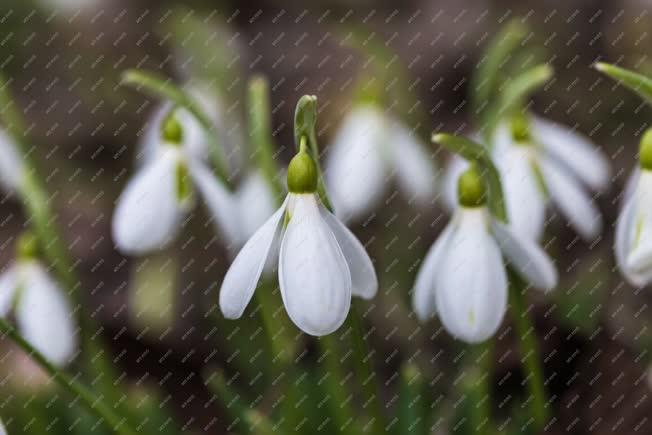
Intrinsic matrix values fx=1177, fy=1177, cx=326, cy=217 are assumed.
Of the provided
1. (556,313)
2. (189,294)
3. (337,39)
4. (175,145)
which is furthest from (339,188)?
(337,39)

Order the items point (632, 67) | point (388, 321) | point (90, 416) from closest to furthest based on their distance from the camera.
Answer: point (90, 416)
point (388, 321)
point (632, 67)

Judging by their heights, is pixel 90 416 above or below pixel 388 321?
above

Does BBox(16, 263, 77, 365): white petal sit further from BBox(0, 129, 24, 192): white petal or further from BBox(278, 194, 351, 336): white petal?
BBox(278, 194, 351, 336): white petal

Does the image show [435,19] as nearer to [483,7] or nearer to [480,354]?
[483,7]

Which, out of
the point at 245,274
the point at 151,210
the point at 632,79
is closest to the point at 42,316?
the point at 151,210

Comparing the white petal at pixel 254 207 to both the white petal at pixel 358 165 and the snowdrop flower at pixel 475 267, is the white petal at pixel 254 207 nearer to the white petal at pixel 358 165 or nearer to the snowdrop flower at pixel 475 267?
the white petal at pixel 358 165

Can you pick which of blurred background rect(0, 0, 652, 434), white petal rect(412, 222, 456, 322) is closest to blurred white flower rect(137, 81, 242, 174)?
blurred background rect(0, 0, 652, 434)
